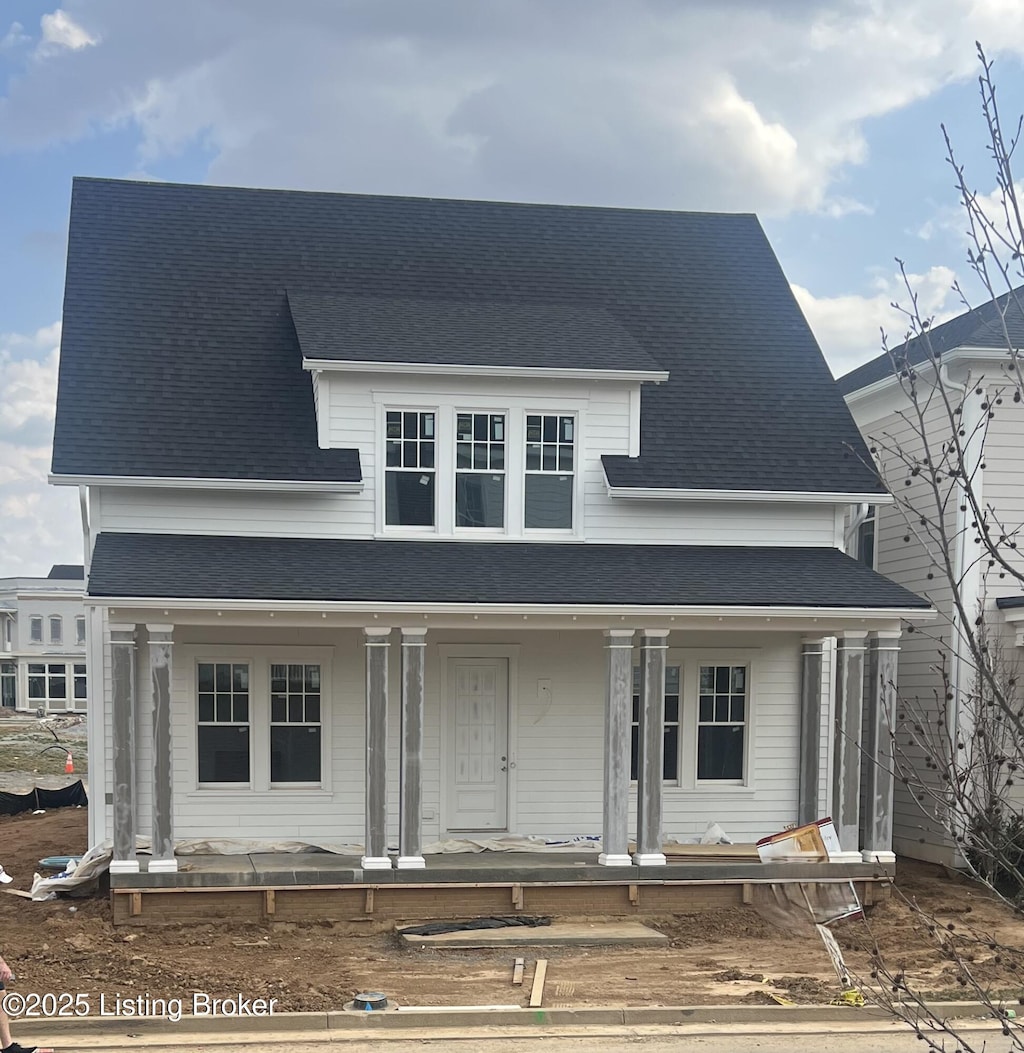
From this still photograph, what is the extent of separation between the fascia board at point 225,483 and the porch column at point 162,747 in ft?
7.02

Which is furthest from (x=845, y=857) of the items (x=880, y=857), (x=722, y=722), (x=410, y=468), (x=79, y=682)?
(x=79, y=682)

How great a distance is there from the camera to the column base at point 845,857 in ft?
46.8

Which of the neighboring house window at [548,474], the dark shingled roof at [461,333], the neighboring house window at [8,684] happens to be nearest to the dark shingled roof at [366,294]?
the dark shingled roof at [461,333]

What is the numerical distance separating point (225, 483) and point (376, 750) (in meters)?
3.75

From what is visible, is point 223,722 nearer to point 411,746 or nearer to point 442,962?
point 411,746

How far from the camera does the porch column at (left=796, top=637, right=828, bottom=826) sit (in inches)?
624

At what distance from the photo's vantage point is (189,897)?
43.3 feet

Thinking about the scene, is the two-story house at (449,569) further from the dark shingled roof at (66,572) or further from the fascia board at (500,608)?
the dark shingled roof at (66,572)

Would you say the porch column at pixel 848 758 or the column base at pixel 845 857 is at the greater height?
the porch column at pixel 848 758

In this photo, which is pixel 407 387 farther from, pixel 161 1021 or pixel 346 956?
pixel 161 1021

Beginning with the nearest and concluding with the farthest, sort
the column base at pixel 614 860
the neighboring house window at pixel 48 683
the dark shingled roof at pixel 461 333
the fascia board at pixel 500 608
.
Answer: the fascia board at pixel 500 608, the column base at pixel 614 860, the dark shingled roof at pixel 461 333, the neighboring house window at pixel 48 683

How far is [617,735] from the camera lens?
14320 millimetres

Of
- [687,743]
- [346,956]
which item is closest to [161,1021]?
[346,956]

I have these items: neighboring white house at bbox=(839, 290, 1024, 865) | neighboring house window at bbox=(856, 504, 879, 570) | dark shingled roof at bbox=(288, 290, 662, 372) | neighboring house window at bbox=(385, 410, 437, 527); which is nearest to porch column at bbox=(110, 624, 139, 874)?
neighboring house window at bbox=(385, 410, 437, 527)
